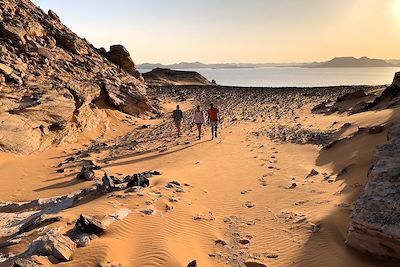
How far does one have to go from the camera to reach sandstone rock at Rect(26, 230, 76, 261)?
22.1ft

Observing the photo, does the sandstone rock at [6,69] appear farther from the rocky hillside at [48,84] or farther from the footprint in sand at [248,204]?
the footprint in sand at [248,204]

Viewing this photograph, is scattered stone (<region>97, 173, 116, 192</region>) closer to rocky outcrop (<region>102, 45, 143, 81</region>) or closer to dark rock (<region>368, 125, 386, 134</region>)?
dark rock (<region>368, 125, 386, 134</region>)

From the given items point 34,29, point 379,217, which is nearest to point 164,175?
point 379,217

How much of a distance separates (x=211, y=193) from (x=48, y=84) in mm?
13053

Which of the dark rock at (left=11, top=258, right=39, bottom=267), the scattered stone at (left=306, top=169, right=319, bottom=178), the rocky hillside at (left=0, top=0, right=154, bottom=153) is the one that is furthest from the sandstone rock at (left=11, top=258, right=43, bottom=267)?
the rocky hillside at (left=0, top=0, right=154, bottom=153)

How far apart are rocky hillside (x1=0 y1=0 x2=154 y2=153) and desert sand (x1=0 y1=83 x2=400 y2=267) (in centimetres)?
107

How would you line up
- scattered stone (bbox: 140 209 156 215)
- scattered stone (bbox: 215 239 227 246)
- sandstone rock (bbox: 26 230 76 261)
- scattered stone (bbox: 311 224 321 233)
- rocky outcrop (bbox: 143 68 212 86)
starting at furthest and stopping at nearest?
rocky outcrop (bbox: 143 68 212 86) < scattered stone (bbox: 140 209 156 215) < scattered stone (bbox: 311 224 321 233) < scattered stone (bbox: 215 239 227 246) < sandstone rock (bbox: 26 230 76 261)

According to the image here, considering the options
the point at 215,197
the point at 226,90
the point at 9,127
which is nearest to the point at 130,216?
the point at 215,197

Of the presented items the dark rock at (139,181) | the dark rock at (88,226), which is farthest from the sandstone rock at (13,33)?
the dark rock at (88,226)

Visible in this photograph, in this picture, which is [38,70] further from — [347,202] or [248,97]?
[248,97]

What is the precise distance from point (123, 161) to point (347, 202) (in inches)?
374

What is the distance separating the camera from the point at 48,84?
786 inches

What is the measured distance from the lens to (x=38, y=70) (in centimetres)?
2111

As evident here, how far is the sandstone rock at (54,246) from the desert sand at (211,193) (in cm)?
19
